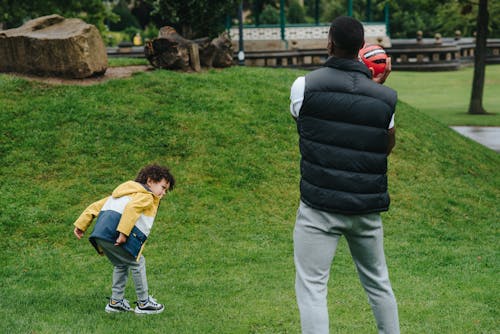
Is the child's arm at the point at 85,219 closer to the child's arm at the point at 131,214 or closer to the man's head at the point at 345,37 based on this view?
the child's arm at the point at 131,214

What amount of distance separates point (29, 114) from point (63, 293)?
18.3ft

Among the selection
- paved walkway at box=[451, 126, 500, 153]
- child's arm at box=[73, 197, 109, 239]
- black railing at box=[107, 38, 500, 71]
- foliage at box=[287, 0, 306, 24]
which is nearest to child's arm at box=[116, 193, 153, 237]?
child's arm at box=[73, 197, 109, 239]

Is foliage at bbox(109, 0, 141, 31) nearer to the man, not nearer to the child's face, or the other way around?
the child's face

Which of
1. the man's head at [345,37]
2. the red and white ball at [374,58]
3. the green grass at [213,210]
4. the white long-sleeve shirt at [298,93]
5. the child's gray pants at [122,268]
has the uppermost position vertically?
the man's head at [345,37]

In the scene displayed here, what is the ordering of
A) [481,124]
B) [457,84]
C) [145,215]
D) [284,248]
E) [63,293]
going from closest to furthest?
1. [145,215]
2. [63,293]
3. [284,248]
4. [481,124]
5. [457,84]

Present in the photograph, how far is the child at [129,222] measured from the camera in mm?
5543

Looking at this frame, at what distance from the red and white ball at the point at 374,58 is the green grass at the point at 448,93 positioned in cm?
1730

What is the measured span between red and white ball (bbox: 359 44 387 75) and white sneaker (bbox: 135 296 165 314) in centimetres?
258

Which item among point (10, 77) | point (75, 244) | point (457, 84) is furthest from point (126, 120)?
point (457, 84)

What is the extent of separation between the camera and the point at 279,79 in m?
14.5

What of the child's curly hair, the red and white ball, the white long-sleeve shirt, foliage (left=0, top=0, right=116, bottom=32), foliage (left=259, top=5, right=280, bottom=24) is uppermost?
the red and white ball

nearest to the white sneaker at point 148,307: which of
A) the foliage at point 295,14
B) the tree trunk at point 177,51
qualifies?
the tree trunk at point 177,51

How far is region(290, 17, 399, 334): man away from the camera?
13.5ft

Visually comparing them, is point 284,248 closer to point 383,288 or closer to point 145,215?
point 145,215
